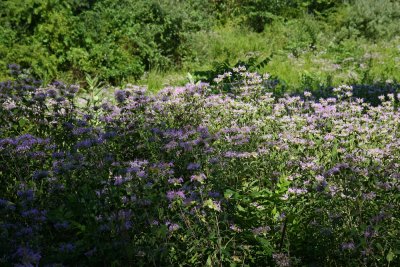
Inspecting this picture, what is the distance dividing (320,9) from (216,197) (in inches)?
498

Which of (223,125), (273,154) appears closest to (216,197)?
(273,154)

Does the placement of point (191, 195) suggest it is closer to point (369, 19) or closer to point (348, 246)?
point (348, 246)

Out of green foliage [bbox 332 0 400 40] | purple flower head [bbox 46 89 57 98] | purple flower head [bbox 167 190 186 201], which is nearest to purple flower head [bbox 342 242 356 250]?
purple flower head [bbox 167 190 186 201]

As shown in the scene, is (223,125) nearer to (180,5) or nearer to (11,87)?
(11,87)

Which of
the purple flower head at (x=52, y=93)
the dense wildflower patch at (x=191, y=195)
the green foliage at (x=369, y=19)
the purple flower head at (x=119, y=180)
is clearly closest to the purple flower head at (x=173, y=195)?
the dense wildflower patch at (x=191, y=195)

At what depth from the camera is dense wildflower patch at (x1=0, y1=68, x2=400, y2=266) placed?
252 cm

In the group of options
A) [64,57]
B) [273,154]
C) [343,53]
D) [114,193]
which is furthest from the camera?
[343,53]

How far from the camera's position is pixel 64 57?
883 centimetres

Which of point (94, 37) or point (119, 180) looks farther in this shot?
point (94, 37)

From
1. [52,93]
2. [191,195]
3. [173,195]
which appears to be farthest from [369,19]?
[173,195]

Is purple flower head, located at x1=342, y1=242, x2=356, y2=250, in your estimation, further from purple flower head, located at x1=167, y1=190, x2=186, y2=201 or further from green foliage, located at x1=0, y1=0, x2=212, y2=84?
green foliage, located at x1=0, y1=0, x2=212, y2=84

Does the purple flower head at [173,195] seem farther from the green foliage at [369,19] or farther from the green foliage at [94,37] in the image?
the green foliage at [369,19]

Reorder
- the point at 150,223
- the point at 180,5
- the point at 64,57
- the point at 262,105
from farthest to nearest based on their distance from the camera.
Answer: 1. the point at 180,5
2. the point at 64,57
3. the point at 262,105
4. the point at 150,223

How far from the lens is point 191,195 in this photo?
2.61 metres
